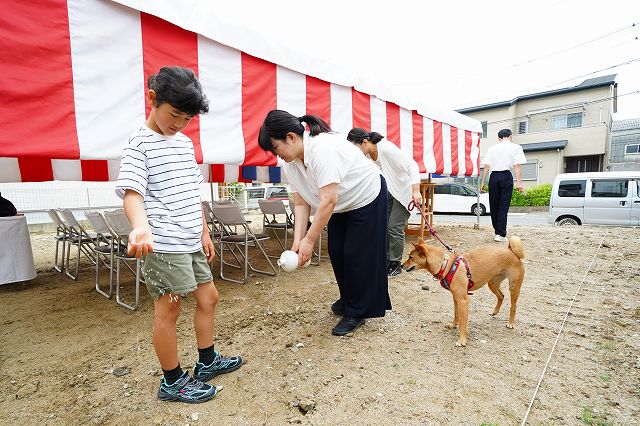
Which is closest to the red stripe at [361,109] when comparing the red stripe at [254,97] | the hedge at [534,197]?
the red stripe at [254,97]

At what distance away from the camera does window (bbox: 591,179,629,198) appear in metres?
7.36

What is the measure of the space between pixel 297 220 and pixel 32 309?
9.27 ft

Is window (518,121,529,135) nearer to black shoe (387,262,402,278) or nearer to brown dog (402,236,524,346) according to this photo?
black shoe (387,262,402,278)

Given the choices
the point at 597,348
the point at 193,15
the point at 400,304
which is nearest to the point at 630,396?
the point at 597,348

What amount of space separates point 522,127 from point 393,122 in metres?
18.8

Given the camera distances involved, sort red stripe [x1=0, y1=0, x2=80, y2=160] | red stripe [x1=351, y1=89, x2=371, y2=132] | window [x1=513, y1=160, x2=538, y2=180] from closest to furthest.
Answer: red stripe [x1=0, y1=0, x2=80, y2=160] → red stripe [x1=351, y1=89, x2=371, y2=132] → window [x1=513, y1=160, x2=538, y2=180]

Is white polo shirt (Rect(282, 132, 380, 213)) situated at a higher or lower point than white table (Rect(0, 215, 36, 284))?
higher

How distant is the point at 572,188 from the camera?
7922mm

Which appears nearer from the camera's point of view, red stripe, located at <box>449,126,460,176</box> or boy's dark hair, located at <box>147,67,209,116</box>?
boy's dark hair, located at <box>147,67,209,116</box>

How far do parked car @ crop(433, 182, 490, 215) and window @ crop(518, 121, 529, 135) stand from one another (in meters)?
8.44

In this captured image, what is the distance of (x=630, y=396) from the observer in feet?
5.09

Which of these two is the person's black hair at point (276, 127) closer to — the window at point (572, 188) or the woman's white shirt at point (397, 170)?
the woman's white shirt at point (397, 170)

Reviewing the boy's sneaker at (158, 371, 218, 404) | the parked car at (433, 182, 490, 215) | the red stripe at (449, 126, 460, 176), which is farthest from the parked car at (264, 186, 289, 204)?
the boy's sneaker at (158, 371, 218, 404)

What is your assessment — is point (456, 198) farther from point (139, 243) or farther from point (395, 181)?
point (139, 243)
